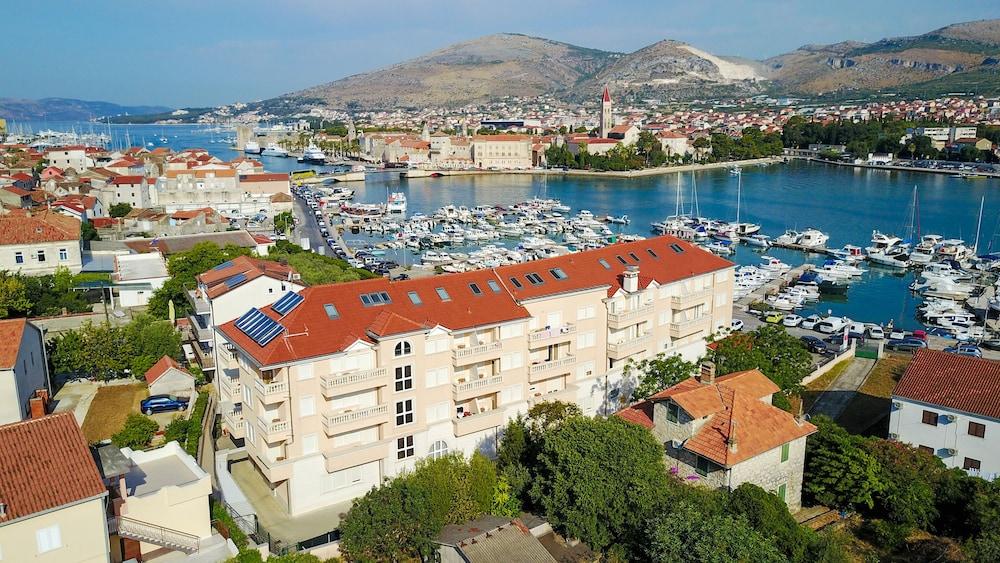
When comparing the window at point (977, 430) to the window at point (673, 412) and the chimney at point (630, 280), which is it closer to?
the window at point (673, 412)

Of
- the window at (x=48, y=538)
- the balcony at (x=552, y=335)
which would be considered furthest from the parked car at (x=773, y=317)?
the window at (x=48, y=538)

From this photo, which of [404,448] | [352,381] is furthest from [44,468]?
[404,448]

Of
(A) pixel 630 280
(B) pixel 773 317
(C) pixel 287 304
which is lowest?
(B) pixel 773 317

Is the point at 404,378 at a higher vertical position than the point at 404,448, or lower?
higher

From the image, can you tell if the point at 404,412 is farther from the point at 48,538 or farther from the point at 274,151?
the point at 274,151

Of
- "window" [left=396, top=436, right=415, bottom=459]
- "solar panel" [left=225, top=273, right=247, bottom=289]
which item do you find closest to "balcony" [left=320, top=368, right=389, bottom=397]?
"window" [left=396, top=436, right=415, bottom=459]

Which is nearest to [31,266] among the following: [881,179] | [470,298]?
[470,298]
